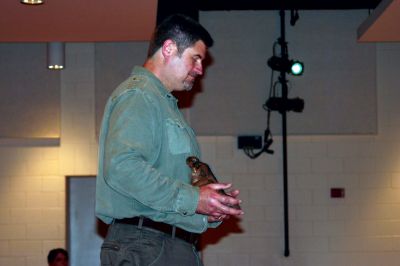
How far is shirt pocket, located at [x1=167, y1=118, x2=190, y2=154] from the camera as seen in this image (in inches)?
91.8

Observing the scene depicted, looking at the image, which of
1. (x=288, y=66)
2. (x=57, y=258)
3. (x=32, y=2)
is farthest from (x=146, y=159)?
(x=288, y=66)

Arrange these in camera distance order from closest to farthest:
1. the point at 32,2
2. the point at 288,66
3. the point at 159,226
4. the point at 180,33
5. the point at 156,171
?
1. the point at 156,171
2. the point at 159,226
3. the point at 180,33
4. the point at 32,2
5. the point at 288,66

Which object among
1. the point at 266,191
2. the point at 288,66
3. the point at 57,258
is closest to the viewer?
the point at 57,258

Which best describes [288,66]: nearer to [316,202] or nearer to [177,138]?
[316,202]

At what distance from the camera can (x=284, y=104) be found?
828cm

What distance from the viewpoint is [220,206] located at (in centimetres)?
218

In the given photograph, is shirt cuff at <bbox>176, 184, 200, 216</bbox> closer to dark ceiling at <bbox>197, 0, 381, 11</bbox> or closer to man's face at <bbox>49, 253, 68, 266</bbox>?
man's face at <bbox>49, 253, 68, 266</bbox>

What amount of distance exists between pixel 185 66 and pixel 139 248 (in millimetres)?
610

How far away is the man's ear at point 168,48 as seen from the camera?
2475 mm

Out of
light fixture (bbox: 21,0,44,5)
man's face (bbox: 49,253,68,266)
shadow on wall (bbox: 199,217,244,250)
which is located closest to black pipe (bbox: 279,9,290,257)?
shadow on wall (bbox: 199,217,244,250)

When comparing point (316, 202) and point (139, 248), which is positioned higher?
point (139, 248)

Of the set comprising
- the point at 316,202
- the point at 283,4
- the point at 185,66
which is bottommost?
the point at 316,202

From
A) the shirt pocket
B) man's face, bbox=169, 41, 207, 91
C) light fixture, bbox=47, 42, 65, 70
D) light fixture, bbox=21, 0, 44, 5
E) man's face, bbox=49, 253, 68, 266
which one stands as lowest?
man's face, bbox=49, 253, 68, 266

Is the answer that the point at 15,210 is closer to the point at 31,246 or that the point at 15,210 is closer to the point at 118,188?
the point at 31,246
